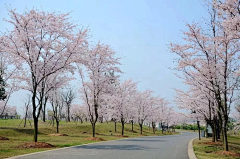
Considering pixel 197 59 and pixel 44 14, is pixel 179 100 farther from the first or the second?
pixel 44 14

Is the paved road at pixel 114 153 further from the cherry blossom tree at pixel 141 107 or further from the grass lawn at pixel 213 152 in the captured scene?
the cherry blossom tree at pixel 141 107

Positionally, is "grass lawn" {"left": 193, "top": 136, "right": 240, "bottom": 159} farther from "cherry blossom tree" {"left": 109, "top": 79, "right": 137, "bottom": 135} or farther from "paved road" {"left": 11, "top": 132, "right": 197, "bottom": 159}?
"cherry blossom tree" {"left": 109, "top": 79, "right": 137, "bottom": 135}

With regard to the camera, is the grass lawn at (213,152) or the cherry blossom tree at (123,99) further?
the cherry blossom tree at (123,99)

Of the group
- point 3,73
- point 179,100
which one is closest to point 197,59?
point 179,100

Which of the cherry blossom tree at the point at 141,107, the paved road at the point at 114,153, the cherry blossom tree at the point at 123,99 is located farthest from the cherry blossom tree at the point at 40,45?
the cherry blossom tree at the point at 141,107

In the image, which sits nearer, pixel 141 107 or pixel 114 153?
pixel 114 153

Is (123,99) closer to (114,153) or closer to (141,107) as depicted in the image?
(141,107)

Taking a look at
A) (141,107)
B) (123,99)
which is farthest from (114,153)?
(141,107)

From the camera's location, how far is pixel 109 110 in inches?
1597

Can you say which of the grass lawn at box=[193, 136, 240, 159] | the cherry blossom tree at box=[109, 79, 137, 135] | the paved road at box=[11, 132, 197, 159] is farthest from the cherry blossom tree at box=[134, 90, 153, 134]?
the paved road at box=[11, 132, 197, 159]

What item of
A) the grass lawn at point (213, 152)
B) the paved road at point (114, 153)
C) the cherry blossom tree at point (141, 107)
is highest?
the cherry blossom tree at point (141, 107)

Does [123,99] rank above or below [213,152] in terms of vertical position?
above

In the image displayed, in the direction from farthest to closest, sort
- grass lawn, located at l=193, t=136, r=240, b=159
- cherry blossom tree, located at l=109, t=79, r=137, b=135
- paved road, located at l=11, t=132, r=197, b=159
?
cherry blossom tree, located at l=109, t=79, r=137, b=135 < grass lawn, located at l=193, t=136, r=240, b=159 < paved road, located at l=11, t=132, r=197, b=159

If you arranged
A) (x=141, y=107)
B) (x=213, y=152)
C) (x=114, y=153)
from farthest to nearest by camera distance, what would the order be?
(x=141, y=107), (x=213, y=152), (x=114, y=153)
